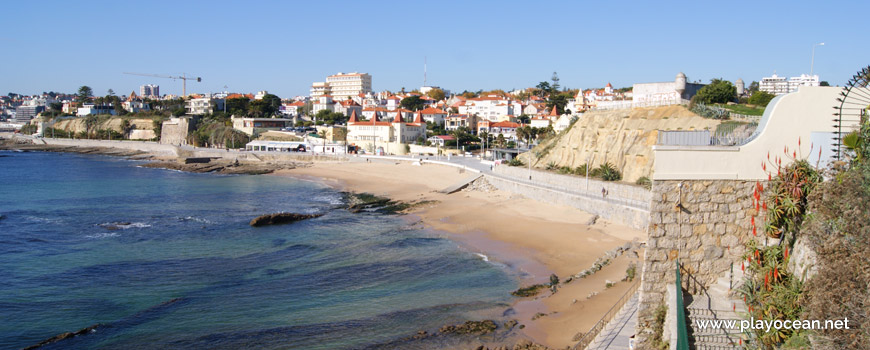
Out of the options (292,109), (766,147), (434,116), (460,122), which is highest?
(292,109)

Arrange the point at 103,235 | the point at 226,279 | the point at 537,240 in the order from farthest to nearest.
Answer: the point at 103,235 < the point at 537,240 < the point at 226,279

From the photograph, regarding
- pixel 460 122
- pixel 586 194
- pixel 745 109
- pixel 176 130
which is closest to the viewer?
pixel 586 194

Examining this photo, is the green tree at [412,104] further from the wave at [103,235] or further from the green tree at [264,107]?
the wave at [103,235]

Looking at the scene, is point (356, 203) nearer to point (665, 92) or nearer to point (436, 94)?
point (665, 92)

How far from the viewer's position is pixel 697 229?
7.32m

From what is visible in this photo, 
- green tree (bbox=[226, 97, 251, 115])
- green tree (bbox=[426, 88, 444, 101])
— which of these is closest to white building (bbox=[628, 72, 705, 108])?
green tree (bbox=[226, 97, 251, 115])

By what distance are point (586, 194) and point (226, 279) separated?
621 inches

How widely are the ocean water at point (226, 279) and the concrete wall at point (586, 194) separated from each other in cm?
644

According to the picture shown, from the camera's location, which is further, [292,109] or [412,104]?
[292,109]

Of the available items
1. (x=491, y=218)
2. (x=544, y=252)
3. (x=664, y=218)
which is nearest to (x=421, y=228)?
(x=491, y=218)

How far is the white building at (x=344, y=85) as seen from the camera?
150125 mm

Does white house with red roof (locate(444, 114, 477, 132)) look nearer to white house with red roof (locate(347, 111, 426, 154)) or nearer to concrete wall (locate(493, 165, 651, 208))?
white house with red roof (locate(347, 111, 426, 154))

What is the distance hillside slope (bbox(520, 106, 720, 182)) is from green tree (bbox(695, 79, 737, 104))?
3119 mm

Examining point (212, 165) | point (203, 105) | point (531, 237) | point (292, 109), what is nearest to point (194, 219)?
point (531, 237)
